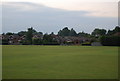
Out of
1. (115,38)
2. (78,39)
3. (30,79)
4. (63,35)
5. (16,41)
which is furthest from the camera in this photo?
(63,35)

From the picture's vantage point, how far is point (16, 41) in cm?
2656

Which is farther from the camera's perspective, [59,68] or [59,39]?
[59,39]

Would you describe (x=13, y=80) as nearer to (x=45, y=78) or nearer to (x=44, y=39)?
(x=45, y=78)

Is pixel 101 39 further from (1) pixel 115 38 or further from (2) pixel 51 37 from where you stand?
(2) pixel 51 37

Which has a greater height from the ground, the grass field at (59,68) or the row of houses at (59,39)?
the row of houses at (59,39)

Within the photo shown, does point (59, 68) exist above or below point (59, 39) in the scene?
below

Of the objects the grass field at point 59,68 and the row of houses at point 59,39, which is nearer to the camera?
the grass field at point 59,68

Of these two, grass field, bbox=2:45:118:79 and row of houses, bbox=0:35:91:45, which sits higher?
row of houses, bbox=0:35:91:45

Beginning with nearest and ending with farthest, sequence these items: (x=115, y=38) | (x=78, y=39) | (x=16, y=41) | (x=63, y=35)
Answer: (x=115, y=38)
(x=16, y=41)
(x=78, y=39)
(x=63, y=35)

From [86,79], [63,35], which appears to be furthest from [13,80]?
[63,35]

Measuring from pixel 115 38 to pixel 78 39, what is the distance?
5475mm

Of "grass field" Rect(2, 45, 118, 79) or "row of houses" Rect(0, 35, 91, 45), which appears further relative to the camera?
"row of houses" Rect(0, 35, 91, 45)

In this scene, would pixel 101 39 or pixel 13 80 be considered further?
pixel 101 39

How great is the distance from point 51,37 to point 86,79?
23610 mm
